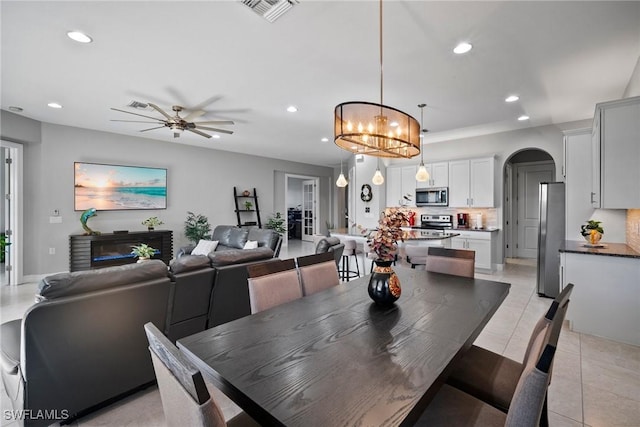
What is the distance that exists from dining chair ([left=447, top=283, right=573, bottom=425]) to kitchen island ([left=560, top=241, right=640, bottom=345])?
222 cm

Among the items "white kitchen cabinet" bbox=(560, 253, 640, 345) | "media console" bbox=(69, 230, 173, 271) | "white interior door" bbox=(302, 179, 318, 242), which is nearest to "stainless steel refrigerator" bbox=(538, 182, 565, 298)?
"white kitchen cabinet" bbox=(560, 253, 640, 345)

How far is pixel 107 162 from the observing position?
575 centimetres

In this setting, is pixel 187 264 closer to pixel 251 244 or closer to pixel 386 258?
pixel 386 258

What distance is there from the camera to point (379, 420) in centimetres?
79

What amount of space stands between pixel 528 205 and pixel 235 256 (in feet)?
24.5

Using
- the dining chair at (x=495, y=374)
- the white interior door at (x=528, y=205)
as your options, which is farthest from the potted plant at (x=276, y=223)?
the dining chair at (x=495, y=374)

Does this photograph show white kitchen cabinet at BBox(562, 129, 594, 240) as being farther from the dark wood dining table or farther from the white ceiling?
the dark wood dining table

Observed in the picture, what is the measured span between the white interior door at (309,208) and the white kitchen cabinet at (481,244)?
5.57 meters

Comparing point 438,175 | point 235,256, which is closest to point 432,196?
point 438,175

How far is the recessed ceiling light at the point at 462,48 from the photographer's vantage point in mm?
2591

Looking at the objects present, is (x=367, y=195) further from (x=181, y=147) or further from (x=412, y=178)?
(x=181, y=147)

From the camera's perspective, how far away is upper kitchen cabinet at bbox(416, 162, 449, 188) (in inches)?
242

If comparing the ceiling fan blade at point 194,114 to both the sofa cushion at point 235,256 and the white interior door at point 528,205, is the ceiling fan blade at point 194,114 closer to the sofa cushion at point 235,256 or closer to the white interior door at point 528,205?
the sofa cushion at point 235,256

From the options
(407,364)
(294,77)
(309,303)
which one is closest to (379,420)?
(407,364)
